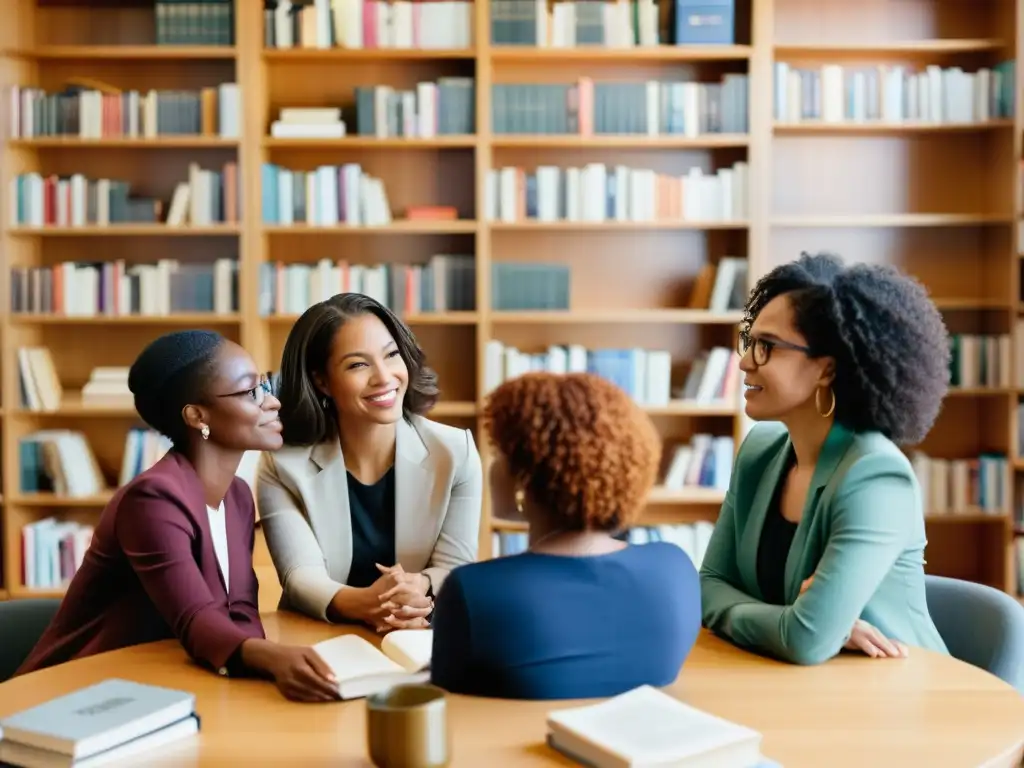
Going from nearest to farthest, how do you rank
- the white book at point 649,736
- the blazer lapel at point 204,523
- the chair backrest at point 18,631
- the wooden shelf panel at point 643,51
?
the white book at point 649,736
the blazer lapel at point 204,523
the chair backrest at point 18,631
the wooden shelf panel at point 643,51

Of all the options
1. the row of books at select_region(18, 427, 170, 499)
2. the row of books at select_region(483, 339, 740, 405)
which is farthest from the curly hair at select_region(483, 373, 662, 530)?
the row of books at select_region(18, 427, 170, 499)

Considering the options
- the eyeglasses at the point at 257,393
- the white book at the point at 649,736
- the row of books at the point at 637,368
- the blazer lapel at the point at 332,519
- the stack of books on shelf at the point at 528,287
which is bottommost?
the white book at the point at 649,736

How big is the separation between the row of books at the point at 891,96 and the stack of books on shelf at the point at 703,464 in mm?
1243

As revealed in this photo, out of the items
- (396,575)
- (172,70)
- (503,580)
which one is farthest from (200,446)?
(172,70)

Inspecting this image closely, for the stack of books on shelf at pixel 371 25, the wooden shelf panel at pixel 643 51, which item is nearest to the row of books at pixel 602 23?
the wooden shelf panel at pixel 643 51

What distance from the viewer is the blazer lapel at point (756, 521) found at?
79.8 inches

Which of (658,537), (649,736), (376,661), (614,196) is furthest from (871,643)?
(614,196)

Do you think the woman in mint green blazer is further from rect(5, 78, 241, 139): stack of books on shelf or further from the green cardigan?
rect(5, 78, 241, 139): stack of books on shelf

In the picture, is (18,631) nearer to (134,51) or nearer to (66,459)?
(66,459)

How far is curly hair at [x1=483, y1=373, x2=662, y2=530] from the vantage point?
53.4 inches

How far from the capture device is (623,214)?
173 inches

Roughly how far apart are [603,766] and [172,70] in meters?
3.96

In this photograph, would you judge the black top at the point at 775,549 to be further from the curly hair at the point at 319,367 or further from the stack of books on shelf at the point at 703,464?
the stack of books on shelf at the point at 703,464

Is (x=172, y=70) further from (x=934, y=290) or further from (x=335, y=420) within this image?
(x=934, y=290)
